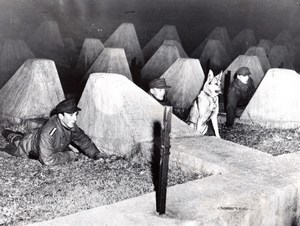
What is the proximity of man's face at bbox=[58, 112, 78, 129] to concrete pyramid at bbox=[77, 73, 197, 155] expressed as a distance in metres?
0.64

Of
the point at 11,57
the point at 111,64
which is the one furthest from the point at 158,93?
the point at 11,57

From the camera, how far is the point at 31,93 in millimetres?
6477

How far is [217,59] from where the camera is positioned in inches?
522

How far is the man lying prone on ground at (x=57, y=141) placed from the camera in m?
4.56

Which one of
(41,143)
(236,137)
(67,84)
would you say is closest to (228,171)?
(41,143)

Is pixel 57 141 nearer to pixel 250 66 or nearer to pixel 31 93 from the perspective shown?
pixel 31 93

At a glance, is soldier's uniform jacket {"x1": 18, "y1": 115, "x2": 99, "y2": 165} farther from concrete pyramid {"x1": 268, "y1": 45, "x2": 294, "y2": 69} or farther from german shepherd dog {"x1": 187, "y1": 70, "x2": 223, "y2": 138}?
concrete pyramid {"x1": 268, "y1": 45, "x2": 294, "y2": 69}

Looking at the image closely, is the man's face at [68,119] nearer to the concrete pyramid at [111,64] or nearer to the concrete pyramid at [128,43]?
the concrete pyramid at [111,64]

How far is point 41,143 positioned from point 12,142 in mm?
905

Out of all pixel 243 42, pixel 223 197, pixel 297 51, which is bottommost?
pixel 297 51

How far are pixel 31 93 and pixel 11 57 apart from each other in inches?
166

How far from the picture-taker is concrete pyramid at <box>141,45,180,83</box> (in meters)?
11.1

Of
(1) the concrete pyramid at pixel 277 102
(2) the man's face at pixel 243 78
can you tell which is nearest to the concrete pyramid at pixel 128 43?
(2) the man's face at pixel 243 78

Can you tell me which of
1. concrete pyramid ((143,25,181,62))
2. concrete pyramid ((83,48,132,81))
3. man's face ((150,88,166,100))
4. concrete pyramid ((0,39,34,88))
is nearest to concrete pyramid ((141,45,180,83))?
concrete pyramid ((83,48,132,81))
